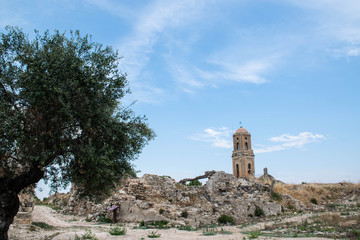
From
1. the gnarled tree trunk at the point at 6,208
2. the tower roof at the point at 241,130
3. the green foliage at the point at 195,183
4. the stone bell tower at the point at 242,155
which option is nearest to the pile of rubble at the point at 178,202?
the green foliage at the point at 195,183

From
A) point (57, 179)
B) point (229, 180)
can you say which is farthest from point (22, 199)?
point (229, 180)

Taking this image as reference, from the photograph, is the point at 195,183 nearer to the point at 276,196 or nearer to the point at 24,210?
the point at 276,196

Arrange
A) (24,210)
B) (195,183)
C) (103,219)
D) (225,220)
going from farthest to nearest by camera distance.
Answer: (195,183) < (103,219) < (225,220) < (24,210)

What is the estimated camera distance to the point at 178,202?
23.8m

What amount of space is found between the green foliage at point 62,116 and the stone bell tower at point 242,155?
72.4 metres

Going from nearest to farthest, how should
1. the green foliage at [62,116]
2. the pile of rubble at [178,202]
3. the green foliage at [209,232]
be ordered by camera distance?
the green foliage at [62,116] → the green foliage at [209,232] → the pile of rubble at [178,202]

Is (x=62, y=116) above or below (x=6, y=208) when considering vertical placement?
above

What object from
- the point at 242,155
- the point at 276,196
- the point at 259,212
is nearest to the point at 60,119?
the point at 259,212

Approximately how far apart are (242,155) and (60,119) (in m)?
75.4

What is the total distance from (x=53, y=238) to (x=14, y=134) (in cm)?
559

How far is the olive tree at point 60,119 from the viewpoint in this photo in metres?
9.65

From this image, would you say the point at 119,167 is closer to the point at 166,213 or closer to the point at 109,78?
the point at 109,78

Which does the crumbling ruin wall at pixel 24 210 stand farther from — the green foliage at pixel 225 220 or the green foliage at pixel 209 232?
the green foliage at pixel 225 220

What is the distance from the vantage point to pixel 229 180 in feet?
96.4
